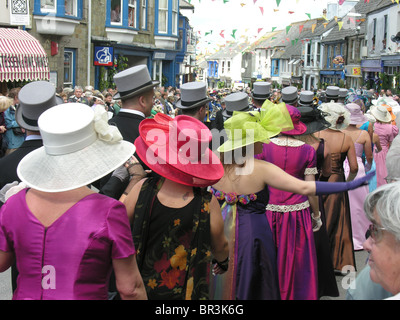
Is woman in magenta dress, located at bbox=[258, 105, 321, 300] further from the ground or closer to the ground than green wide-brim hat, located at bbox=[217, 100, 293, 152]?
closer to the ground

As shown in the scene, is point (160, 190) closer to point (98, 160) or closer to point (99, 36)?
point (98, 160)

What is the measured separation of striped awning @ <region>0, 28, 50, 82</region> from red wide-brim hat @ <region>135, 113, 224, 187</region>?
43.0 ft

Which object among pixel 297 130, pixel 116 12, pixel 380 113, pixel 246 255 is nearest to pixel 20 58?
pixel 116 12

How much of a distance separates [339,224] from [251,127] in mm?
2947

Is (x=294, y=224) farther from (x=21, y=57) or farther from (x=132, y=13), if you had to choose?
(x=132, y=13)

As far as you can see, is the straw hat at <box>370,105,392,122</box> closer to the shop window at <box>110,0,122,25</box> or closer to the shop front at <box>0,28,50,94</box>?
the shop front at <box>0,28,50,94</box>

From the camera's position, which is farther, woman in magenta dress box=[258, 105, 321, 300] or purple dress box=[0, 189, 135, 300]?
woman in magenta dress box=[258, 105, 321, 300]

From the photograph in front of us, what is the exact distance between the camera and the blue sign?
22469 mm

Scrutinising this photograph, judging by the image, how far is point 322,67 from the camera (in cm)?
5744

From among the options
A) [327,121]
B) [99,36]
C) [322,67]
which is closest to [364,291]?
[327,121]

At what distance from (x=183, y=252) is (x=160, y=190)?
0.38 m

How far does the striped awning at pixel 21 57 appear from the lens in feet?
51.1

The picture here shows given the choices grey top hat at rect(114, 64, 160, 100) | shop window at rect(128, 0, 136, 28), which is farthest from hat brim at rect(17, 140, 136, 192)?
shop window at rect(128, 0, 136, 28)

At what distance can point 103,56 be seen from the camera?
73.9 feet
